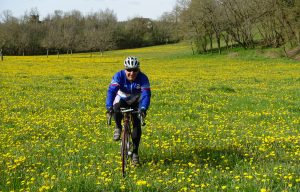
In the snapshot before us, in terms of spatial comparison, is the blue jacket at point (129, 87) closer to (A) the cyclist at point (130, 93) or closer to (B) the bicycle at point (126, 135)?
(A) the cyclist at point (130, 93)

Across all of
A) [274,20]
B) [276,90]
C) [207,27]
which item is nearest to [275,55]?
[274,20]

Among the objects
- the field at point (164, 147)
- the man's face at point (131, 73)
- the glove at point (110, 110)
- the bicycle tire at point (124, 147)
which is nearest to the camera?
the field at point (164, 147)

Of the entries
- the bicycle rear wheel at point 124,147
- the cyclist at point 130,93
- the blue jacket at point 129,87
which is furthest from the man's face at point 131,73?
the bicycle rear wheel at point 124,147

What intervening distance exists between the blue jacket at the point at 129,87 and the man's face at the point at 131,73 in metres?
0.11

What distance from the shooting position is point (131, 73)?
7836 mm

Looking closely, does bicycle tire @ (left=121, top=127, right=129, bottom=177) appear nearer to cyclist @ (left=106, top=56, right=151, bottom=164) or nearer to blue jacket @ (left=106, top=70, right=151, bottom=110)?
cyclist @ (left=106, top=56, right=151, bottom=164)

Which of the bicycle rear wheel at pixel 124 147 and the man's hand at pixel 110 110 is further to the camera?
the man's hand at pixel 110 110

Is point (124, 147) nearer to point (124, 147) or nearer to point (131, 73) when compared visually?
point (124, 147)

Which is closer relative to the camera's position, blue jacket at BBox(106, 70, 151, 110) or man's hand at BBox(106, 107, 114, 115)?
man's hand at BBox(106, 107, 114, 115)

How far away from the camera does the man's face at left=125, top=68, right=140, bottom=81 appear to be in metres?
7.80

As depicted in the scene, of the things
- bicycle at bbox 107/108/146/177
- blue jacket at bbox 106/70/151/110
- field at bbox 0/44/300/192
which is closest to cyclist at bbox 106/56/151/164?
blue jacket at bbox 106/70/151/110

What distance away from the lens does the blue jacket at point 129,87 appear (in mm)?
7801

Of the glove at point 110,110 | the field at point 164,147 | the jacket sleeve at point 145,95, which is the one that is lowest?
the field at point 164,147

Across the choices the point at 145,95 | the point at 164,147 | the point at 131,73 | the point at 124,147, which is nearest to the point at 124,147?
the point at 124,147
